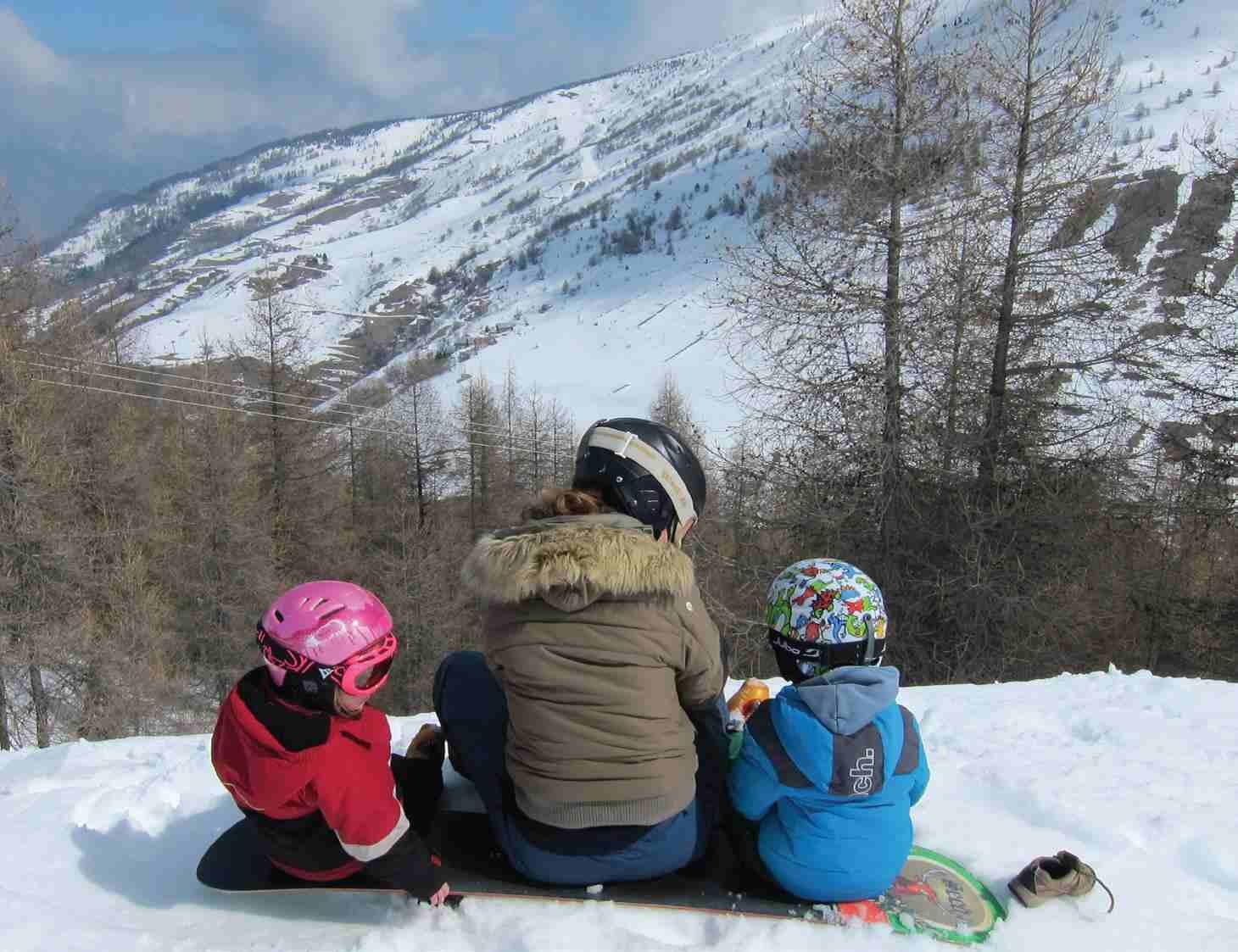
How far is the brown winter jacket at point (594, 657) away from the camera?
2465 mm

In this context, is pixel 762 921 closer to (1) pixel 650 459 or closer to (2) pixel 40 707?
(1) pixel 650 459

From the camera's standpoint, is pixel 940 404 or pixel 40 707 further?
pixel 40 707

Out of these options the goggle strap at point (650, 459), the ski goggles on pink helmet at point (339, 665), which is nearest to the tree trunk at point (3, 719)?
the ski goggles on pink helmet at point (339, 665)

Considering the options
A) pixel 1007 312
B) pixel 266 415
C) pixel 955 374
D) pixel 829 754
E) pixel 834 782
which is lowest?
pixel 834 782

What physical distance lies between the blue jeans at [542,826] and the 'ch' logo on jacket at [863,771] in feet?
1.87

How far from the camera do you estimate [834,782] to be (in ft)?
8.68

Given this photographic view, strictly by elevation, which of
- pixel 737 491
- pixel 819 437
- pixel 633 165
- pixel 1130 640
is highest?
pixel 633 165

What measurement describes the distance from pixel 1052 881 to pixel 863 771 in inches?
42.6

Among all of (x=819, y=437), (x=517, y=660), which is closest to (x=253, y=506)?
(x=819, y=437)

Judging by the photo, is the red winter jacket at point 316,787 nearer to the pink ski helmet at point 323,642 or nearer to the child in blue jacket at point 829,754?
the pink ski helmet at point 323,642

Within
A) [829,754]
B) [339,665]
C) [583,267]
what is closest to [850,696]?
[829,754]

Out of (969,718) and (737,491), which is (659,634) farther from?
(737,491)

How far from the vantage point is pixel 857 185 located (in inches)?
446

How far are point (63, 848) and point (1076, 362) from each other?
12637mm
